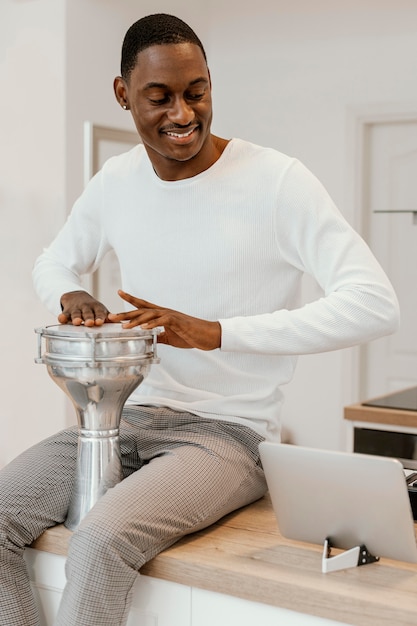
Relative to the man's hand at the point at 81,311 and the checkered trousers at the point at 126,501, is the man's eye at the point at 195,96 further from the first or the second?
the checkered trousers at the point at 126,501

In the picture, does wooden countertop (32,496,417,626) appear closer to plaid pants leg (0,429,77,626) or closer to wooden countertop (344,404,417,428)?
plaid pants leg (0,429,77,626)

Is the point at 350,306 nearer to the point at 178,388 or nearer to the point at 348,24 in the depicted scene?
the point at 178,388

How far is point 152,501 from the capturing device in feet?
5.46

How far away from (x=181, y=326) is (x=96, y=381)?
0.19m

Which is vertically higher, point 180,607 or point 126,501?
point 126,501

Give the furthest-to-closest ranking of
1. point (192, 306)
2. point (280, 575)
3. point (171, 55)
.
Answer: point (192, 306), point (171, 55), point (280, 575)

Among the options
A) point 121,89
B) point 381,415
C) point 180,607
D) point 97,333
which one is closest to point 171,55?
point 121,89

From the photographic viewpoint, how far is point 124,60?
1960mm

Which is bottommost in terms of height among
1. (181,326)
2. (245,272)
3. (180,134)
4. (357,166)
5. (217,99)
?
(181,326)

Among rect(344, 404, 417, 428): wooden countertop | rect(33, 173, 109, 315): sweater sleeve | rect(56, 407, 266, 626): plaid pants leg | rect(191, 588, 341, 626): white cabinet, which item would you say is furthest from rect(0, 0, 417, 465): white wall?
rect(191, 588, 341, 626): white cabinet

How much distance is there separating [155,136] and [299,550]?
868mm

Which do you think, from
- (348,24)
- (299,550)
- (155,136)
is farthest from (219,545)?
(348,24)

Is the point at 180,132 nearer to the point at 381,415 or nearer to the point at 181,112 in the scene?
the point at 181,112

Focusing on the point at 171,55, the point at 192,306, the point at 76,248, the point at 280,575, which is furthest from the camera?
the point at 76,248
